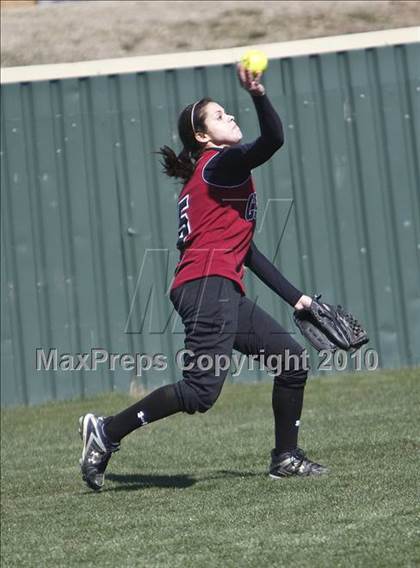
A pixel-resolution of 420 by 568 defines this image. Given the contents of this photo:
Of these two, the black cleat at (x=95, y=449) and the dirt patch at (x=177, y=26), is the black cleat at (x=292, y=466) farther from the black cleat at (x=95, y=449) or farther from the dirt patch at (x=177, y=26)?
the dirt patch at (x=177, y=26)

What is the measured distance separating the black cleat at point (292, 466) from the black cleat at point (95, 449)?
77 centimetres

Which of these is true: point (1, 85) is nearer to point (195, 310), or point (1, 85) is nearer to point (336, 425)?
point (336, 425)

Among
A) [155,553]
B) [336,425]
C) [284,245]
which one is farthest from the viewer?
[284,245]

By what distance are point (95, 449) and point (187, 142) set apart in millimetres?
1520

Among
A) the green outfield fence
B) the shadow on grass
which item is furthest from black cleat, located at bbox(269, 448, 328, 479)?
the green outfield fence

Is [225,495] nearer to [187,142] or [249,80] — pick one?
[187,142]

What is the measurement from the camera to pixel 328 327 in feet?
19.4

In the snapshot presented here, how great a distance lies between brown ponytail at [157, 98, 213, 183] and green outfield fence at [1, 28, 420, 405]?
4448 mm

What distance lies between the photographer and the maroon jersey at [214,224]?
557 centimetres

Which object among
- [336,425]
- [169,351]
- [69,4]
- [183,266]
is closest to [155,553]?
[183,266]

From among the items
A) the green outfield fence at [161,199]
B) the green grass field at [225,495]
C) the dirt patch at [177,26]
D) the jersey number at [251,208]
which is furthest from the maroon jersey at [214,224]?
the dirt patch at [177,26]

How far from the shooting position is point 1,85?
1037 centimetres

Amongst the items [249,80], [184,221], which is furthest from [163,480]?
[249,80]

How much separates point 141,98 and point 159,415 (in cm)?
504
